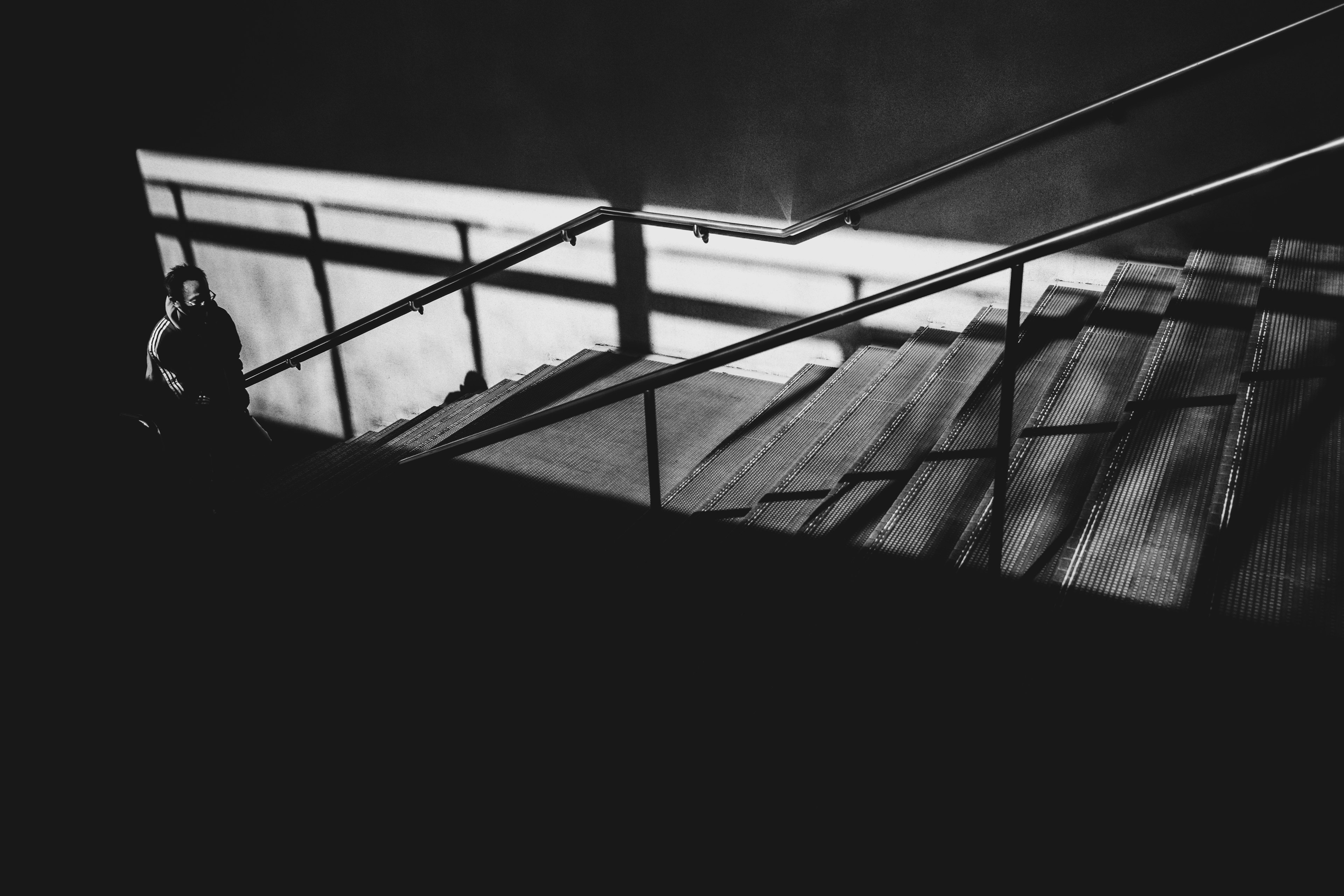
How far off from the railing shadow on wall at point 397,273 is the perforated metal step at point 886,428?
0.42m

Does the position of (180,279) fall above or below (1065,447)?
above

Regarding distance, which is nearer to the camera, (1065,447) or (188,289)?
(1065,447)

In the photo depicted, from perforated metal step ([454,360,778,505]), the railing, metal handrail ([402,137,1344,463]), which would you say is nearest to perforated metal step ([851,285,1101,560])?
the railing

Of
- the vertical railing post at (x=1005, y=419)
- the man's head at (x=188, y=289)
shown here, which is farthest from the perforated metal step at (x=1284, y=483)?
the man's head at (x=188, y=289)

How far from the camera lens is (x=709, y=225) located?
14.1 ft

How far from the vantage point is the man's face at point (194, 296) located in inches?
160

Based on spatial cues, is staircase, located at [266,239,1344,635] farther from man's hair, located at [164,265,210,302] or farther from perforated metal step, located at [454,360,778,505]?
man's hair, located at [164,265,210,302]

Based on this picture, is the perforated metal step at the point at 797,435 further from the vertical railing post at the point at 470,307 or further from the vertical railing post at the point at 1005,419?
the vertical railing post at the point at 470,307

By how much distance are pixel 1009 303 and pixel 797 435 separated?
177 centimetres

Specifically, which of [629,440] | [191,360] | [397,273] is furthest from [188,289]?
[629,440]

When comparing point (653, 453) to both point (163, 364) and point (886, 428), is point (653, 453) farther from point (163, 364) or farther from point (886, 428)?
point (163, 364)

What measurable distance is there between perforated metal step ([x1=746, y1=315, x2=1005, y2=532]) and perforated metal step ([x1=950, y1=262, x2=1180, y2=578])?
0.35 metres

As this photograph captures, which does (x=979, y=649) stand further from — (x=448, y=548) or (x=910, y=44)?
(x=910, y=44)

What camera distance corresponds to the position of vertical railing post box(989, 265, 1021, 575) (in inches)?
68.2
